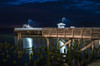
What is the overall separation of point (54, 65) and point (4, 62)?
951cm

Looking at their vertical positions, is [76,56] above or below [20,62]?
above

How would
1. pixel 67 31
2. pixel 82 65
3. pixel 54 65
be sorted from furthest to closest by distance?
1. pixel 67 31
2. pixel 54 65
3. pixel 82 65

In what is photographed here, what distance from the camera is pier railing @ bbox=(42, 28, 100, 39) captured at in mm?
18984

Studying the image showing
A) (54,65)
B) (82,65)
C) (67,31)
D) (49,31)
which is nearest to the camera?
(82,65)

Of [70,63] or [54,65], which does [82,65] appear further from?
[54,65]

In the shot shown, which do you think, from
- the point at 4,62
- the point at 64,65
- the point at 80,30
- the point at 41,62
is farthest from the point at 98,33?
the point at 4,62

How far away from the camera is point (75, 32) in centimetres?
2030

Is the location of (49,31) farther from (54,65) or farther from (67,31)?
(54,65)

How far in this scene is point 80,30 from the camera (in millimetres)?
19953

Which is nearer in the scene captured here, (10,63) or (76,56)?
(76,56)

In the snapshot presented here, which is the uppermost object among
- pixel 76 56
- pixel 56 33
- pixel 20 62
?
pixel 56 33

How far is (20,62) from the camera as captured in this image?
77.0ft

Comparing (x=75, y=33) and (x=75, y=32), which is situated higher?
(x=75, y=32)

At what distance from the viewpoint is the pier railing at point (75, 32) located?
62.3 ft
